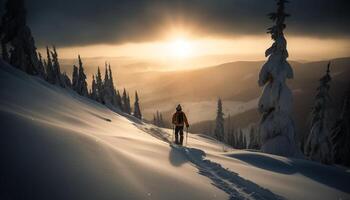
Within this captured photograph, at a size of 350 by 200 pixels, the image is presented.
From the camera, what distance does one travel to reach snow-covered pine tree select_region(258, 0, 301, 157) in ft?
70.9

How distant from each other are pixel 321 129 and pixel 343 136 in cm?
Answer: 924

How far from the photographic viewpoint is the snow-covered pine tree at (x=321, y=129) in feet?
93.1

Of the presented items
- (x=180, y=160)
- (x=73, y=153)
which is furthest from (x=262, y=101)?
(x=73, y=153)

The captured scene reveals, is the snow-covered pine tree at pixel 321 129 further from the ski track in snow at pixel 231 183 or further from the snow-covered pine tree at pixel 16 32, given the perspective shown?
the snow-covered pine tree at pixel 16 32

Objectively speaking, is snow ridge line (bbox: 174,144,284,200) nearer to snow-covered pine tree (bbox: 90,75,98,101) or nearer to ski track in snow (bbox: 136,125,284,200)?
ski track in snow (bbox: 136,125,284,200)

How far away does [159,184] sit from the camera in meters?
5.81

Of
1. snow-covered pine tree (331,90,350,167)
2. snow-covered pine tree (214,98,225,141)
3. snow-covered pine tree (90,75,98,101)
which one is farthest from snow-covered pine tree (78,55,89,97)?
snow-covered pine tree (331,90,350,167)

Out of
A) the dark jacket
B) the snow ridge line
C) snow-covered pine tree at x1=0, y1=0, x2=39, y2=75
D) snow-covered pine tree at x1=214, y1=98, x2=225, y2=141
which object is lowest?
snow-covered pine tree at x1=214, y1=98, x2=225, y2=141

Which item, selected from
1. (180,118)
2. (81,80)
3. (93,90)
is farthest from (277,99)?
(93,90)

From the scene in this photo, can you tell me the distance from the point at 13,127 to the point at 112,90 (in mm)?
72403

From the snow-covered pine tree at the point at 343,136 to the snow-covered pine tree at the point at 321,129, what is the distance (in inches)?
292

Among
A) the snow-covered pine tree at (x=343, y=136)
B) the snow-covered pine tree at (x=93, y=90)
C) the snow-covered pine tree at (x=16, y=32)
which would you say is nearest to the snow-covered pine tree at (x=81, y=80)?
the snow-covered pine tree at (x=93, y=90)

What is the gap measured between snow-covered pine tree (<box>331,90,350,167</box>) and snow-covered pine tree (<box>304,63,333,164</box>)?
7.42 metres

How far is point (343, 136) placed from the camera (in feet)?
116
